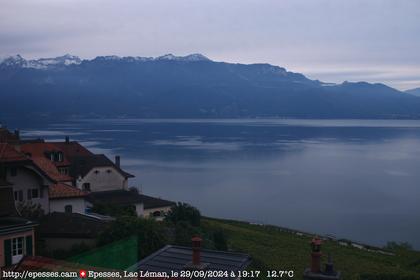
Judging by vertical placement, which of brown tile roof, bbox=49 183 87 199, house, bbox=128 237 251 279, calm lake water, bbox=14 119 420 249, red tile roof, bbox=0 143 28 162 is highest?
red tile roof, bbox=0 143 28 162

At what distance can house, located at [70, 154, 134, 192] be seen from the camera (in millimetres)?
27641

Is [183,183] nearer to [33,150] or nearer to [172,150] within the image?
[33,150]

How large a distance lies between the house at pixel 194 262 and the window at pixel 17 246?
4463mm

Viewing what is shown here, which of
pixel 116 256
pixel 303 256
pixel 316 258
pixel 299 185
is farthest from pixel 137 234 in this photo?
pixel 299 185

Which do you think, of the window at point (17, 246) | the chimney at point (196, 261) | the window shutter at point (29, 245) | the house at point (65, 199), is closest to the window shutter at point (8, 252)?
the window at point (17, 246)

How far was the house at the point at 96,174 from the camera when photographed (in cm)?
2764

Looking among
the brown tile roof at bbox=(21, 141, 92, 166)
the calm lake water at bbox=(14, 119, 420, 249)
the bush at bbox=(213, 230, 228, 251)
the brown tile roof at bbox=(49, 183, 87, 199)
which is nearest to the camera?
the bush at bbox=(213, 230, 228, 251)

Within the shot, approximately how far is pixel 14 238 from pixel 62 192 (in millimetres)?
7241

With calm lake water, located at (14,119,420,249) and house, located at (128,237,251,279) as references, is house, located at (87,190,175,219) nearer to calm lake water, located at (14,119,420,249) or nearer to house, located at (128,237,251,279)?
calm lake water, located at (14,119,420,249)

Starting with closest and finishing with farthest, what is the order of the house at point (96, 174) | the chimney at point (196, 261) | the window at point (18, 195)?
the chimney at point (196, 261) < the window at point (18, 195) < the house at point (96, 174)

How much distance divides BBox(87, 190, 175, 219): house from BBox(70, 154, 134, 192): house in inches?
34.9

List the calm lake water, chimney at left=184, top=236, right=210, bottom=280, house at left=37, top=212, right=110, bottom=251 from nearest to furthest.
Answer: chimney at left=184, top=236, right=210, bottom=280 → house at left=37, top=212, right=110, bottom=251 → the calm lake water

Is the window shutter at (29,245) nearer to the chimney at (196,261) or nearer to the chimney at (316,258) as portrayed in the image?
the chimney at (196,261)

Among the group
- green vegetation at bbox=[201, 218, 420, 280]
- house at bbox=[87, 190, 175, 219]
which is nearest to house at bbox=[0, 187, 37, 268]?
green vegetation at bbox=[201, 218, 420, 280]
